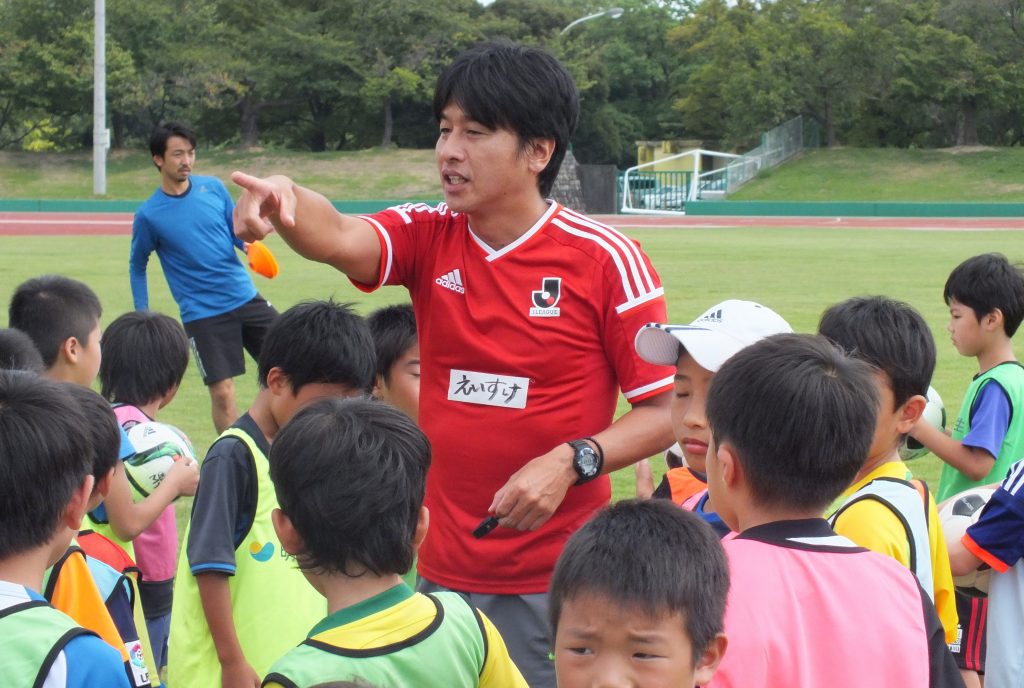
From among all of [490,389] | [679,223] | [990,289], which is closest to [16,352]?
[490,389]

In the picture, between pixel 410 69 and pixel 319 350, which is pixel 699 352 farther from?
pixel 410 69

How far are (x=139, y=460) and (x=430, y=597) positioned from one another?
6.15 feet

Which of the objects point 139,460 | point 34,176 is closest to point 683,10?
point 34,176

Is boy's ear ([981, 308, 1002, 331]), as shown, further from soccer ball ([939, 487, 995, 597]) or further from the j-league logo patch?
the j-league logo patch

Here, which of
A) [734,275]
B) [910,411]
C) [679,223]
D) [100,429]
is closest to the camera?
[100,429]

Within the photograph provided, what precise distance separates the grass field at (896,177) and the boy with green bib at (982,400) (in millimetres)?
45189

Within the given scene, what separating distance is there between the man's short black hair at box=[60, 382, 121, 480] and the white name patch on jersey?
0.88 meters

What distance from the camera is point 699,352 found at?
2766 millimetres

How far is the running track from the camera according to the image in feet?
101

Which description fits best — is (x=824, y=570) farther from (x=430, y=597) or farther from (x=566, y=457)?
(x=566, y=457)

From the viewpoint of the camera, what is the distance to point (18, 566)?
7.30 feet

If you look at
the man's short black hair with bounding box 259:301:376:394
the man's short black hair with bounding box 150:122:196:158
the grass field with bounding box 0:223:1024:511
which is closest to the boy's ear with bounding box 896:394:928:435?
the man's short black hair with bounding box 259:301:376:394

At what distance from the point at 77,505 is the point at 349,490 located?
1.81ft

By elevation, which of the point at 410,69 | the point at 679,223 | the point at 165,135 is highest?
the point at 410,69
